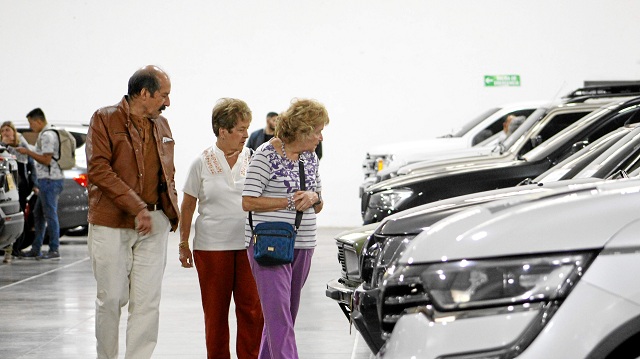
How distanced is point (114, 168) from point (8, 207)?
5.81 metres

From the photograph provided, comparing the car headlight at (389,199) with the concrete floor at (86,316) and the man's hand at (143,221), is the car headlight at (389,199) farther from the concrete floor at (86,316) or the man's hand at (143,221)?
the man's hand at (143,221)

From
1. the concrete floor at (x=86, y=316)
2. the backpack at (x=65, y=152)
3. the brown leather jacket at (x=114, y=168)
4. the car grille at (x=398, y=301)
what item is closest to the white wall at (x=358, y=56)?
the backpack at (x=65, y=152)

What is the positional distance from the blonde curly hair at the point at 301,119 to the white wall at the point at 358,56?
48.7 ft

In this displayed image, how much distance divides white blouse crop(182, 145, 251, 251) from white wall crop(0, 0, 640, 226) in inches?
546

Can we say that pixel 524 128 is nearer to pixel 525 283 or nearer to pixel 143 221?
pixel 143 221

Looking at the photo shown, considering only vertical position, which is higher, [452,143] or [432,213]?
[432,213]

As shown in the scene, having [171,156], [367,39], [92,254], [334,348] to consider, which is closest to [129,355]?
[92,254]

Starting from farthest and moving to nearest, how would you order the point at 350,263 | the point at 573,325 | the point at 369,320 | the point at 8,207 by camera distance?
the point at 8,207 → the point at 350,263 → the point at 369,320 → the point at 573,325

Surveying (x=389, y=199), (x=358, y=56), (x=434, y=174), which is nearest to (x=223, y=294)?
(x=389, y=199)

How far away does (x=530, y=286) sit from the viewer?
3.19 meters

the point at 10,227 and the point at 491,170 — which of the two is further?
the point at 10,227

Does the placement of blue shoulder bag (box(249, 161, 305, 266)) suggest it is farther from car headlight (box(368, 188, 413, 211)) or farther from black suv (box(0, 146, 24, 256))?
black suv (box(0, 146, 24, 256))

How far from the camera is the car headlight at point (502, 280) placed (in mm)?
3156

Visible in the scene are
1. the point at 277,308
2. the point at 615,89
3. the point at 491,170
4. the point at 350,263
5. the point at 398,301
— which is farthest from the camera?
the point at 615,89
